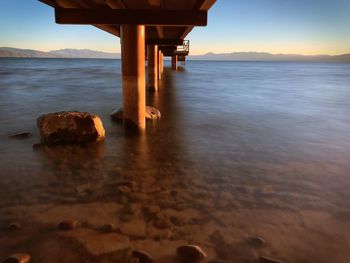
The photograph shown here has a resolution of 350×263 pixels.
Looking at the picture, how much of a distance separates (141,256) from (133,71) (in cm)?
542

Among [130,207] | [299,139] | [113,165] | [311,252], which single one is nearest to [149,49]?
[299,139]

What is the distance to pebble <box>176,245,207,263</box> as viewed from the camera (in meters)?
3.03

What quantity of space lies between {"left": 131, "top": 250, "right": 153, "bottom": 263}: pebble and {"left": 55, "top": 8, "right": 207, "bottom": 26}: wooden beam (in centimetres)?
531

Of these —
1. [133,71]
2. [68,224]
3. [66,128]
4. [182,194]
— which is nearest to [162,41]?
[133,71]

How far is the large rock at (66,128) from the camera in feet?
22.6

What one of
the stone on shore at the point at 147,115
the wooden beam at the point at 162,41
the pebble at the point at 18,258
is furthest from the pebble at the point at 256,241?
the wooden beam at the point at 162,41

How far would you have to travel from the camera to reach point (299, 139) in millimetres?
8102

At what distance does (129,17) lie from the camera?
6914 mm

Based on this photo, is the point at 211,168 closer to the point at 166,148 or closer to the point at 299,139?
the point at 166,148

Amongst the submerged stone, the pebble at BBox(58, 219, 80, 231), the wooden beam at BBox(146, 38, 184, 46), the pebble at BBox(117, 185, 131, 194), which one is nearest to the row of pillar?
the pebble at BBox(117, 185, 131, 194)

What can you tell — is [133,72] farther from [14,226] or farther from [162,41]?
[162,41]

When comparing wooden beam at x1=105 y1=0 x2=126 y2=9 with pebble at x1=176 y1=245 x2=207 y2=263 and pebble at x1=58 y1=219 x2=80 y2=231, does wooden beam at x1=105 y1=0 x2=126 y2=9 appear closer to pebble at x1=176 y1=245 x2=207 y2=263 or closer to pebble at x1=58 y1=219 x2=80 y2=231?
pebble at x1=58 y1=219 x2=80 y2=231

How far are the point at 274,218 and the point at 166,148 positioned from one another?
362 centimetres

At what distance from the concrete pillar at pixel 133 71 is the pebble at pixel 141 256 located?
17.2 ft
